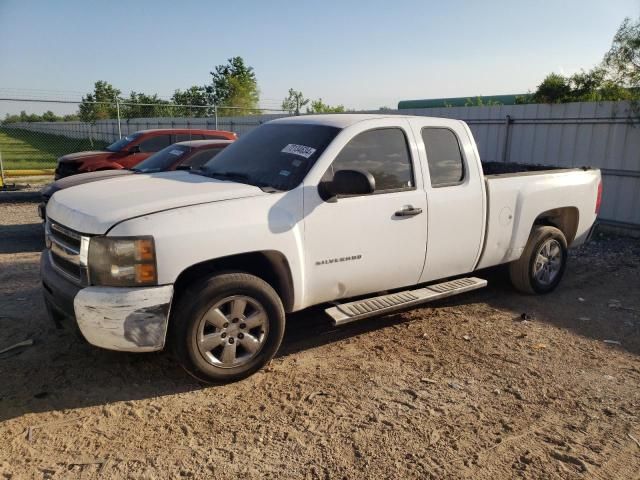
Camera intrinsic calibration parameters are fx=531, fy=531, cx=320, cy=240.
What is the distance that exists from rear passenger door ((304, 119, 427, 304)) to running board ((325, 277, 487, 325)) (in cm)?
10

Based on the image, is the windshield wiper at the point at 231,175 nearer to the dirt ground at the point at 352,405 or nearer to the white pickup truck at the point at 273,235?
the white pickup truck at the point at 273,235

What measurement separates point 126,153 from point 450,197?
8.21 meters

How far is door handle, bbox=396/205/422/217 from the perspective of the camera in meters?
4.34

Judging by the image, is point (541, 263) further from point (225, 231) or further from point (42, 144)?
point (42, 144)

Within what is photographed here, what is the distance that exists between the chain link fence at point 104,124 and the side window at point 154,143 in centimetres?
549

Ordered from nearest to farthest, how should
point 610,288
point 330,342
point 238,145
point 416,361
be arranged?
point 416,361
point 330,342
point 238,145
point 610,288

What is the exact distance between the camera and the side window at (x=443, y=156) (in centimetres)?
468

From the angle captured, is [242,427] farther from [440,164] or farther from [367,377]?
[440,164]

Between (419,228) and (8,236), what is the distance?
275 inches

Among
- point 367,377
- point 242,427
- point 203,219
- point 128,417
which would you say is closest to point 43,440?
point 128,417

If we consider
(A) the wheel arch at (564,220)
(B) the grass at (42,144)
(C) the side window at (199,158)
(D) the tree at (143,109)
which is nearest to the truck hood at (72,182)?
→ (C) the side window at (199,158)

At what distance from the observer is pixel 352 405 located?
3.57 metres

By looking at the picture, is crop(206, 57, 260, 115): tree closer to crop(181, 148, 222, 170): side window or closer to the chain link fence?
→ the chain link fence

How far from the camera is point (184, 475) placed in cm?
283
